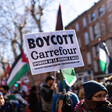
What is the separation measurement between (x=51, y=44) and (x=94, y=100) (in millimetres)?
1507

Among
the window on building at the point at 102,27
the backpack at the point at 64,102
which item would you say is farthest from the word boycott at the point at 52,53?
the window on building at the point at 102,27

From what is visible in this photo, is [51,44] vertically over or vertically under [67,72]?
over

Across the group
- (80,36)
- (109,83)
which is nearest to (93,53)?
(80,36)

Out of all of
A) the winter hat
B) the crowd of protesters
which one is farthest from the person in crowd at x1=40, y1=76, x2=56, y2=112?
the winter hat

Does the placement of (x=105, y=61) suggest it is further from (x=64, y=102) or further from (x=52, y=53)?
(x=52, y=53)

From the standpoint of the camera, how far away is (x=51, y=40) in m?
3.89

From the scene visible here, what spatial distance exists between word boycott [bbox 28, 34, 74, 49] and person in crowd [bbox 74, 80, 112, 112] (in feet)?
4.33

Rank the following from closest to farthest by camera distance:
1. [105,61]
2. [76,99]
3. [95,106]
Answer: [95,106]
[76,99]
[105,61]

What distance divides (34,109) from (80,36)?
3087 centimetres

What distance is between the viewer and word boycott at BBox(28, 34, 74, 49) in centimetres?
375

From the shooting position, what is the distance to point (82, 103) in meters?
2.83

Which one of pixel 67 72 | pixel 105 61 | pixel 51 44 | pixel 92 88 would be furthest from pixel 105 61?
pixel 92 88

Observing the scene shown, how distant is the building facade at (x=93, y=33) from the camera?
97.8 feet

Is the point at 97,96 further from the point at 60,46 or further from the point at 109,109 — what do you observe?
the point at 60,46
